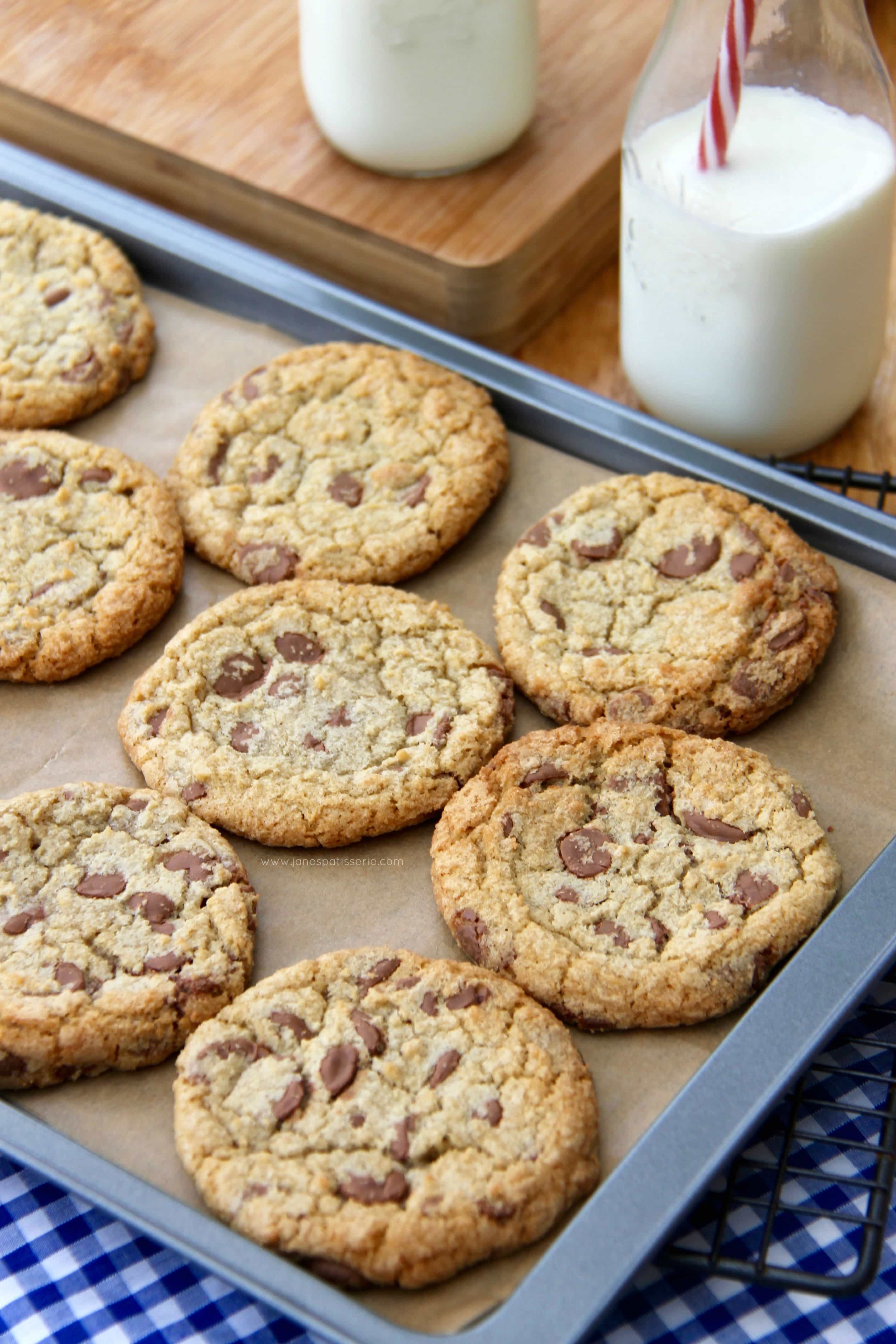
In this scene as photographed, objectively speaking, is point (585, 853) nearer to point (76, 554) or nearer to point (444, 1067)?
point (444, 1067)

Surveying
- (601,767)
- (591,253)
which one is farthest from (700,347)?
(601,767)

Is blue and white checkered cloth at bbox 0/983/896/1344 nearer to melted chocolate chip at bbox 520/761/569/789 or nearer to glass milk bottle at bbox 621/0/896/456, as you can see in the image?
melted chocolate chip at bbox 520/761/569/789

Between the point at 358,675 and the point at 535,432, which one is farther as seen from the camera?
the point at 535,432

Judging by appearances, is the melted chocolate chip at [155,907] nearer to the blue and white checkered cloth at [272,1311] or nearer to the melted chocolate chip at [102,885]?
the melted chocolate chip at [102,885]

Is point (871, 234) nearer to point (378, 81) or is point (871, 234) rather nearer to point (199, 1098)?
point (378, 81)

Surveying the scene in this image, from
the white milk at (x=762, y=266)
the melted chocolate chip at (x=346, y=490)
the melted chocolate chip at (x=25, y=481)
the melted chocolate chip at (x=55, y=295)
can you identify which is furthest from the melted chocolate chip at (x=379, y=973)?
the melted chocolate chip at (x=55, y=295)

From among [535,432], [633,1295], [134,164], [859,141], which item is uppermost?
[859,141]
